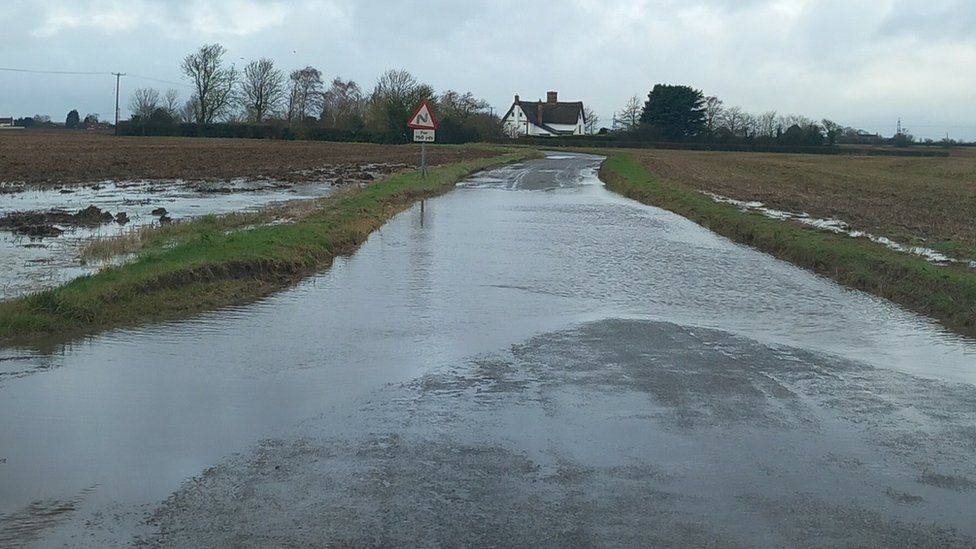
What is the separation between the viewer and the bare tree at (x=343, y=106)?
392 feet

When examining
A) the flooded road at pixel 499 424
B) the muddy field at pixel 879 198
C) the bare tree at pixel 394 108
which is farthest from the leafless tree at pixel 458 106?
the flooded road at pixel 499 424

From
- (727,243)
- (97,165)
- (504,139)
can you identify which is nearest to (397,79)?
(504,139)

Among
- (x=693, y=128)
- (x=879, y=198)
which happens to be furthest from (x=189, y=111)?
(x=879, y=198)

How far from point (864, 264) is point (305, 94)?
13069 centimetres

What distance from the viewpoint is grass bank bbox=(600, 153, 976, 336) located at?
1298 cm

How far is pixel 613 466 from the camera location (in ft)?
21.5

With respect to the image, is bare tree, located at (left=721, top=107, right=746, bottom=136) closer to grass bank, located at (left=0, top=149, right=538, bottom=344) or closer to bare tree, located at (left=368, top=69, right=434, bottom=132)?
bare tree, located at (left=368, top=69, right=434, bottom=132)

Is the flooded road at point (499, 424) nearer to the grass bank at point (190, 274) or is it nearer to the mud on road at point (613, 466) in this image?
the mud on road at point (613, 466)

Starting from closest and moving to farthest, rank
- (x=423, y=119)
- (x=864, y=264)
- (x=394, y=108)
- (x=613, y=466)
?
1. (x=613, y=466)
2. (x=864, y=264)
3. (x=423, y=119)
4. (x=394, y=108)

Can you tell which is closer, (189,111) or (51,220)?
(51,220)

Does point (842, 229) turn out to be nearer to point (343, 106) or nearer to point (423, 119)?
point (423, 119)

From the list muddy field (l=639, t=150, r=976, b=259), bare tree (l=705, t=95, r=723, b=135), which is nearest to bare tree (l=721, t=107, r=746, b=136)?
bare tree (l=705, t=95, r=723, b=135)

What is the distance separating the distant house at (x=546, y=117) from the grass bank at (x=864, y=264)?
A: 123m

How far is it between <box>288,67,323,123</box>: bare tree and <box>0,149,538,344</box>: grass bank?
4751 inches
